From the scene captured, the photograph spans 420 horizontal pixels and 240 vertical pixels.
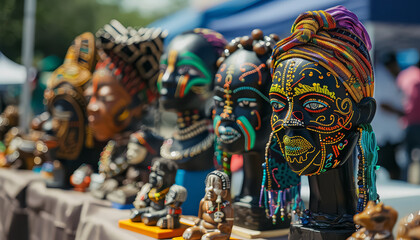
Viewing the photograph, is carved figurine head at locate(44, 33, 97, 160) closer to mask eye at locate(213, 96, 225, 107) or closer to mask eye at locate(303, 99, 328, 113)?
mask eye at locate(213, 96, 225, 107)

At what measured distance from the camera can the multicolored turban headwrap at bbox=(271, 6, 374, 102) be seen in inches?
51.1

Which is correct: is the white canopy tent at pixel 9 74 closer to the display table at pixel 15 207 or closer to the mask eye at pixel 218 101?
the display table at pixel 15 207

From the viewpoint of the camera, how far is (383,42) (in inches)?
158

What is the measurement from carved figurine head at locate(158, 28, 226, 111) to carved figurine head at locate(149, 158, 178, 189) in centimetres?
38

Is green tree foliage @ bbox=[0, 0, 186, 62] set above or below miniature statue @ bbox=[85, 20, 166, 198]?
above

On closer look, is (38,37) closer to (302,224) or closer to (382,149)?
(382,149)

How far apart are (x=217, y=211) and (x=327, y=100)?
51cm

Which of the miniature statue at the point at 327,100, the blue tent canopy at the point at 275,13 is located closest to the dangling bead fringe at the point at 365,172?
the miniature statue at the point at 327,100

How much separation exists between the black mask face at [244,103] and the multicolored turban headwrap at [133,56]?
839 millimetres

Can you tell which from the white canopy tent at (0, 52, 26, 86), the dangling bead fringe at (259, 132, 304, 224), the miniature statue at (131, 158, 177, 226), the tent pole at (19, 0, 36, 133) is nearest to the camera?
the dangling bead fringe at (259, 132, 304, 224)

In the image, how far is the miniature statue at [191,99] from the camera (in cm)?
202

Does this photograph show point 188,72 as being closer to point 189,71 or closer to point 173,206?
point 189,71

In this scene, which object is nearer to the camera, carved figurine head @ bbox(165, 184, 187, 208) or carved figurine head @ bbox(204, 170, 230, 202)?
carved figurine head @ bbox(204, 170, 230, 202)

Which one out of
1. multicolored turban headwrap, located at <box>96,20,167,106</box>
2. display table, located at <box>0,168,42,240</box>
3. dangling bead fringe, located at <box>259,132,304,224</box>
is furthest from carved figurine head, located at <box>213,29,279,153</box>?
display table, located at <box>0,168,42,240</box>
